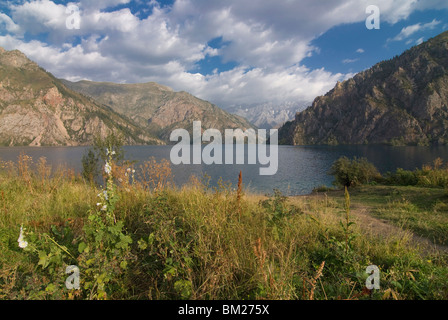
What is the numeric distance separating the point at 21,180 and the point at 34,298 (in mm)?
6739

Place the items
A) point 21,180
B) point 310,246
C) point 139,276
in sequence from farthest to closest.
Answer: point 21,180
point 310,246
point 139,276

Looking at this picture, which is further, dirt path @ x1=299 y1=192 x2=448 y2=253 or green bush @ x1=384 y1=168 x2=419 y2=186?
green bush @ x1=384 y1=168 x2=419 y2=186

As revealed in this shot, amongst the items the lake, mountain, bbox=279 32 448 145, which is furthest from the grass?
mountain, bbox=279 32 448 145

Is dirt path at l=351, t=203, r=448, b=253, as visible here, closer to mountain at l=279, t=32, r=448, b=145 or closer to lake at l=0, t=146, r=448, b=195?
lake at l=0, t=146, r=448, b=195

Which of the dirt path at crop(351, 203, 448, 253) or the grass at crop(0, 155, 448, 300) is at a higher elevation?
the grass at crop(0, 155, 448, 300)

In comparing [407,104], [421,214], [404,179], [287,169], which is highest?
[407,104]

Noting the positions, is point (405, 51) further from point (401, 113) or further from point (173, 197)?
point (173, 197)

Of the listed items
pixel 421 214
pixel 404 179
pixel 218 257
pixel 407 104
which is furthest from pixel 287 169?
pixel 407 104

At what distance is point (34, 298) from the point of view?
7.02 feet

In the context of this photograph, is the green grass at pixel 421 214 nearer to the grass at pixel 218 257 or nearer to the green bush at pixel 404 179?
the grass at pixel 218 257

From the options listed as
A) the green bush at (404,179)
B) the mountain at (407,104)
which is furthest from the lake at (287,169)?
the mountain at (407,104)

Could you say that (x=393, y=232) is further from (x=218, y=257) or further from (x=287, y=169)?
(x=287, y=169)

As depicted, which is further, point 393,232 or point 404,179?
point 404,179
